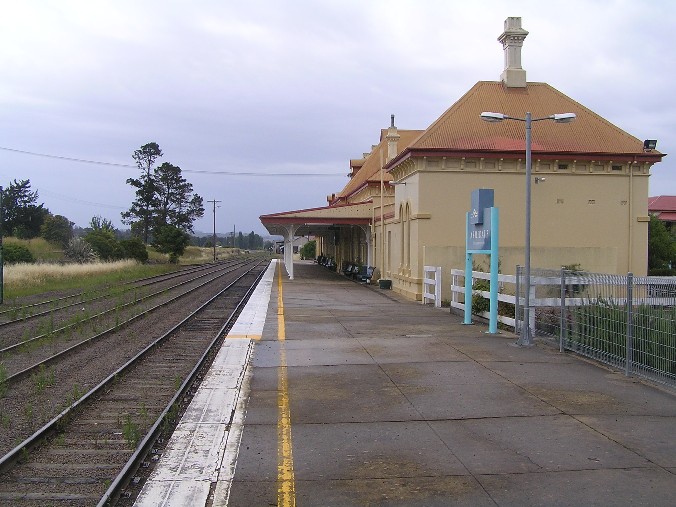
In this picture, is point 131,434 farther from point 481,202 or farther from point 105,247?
→ point 105,247

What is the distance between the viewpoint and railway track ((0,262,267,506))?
5.61 m

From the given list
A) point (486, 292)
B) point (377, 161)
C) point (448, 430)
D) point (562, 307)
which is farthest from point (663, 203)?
point (448, 430)

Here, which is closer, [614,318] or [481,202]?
[614,318]

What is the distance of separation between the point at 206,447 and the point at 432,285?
54.0 feet

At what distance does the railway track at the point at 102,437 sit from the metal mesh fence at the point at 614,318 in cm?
621

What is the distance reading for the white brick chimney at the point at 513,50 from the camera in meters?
28.5

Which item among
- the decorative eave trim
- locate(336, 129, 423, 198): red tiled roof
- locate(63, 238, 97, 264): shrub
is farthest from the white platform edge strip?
locate(63, 238, 97, 264): shrub

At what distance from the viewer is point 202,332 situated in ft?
53.2

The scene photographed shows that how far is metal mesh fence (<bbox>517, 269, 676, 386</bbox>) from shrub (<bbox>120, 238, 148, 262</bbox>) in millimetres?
54125

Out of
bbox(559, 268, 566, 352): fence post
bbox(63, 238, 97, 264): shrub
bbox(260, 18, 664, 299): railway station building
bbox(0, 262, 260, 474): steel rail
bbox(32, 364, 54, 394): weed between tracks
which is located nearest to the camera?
bbox(0, 262, 260, 474): steel rail

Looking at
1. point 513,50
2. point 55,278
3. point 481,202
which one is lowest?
point 55,278

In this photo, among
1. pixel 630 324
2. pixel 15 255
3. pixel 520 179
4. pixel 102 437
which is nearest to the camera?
pixel 102 437

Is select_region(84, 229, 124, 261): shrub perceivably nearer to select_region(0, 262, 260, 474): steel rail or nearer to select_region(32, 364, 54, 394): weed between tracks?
select_region(0, 262, 260, 474): steel rail

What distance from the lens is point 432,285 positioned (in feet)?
73.7
